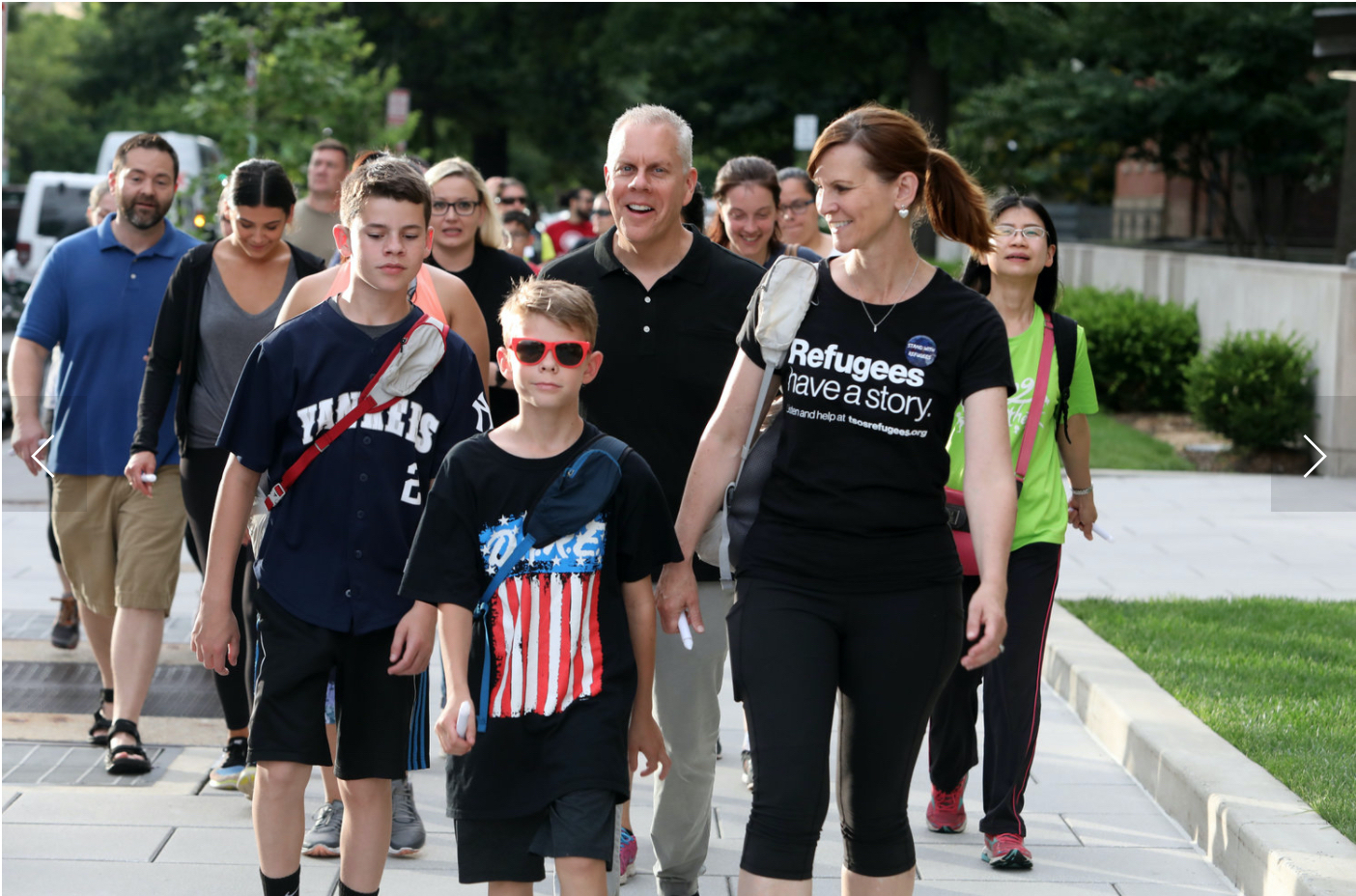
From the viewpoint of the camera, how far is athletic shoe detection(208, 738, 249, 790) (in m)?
5.43

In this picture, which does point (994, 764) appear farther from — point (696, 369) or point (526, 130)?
point (526, 130)

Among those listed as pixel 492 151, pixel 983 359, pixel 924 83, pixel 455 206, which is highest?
pixel 924 83

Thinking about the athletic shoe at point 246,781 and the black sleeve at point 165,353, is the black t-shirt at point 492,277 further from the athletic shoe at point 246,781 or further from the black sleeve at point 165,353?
the athletic shoe at point 246,781

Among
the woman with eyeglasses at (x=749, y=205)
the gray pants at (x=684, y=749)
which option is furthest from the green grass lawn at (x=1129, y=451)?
the gray pants at (x=684, y=749)

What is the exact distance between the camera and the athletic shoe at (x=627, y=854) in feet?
15.2

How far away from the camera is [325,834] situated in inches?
191

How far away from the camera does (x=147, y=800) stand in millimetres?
5230

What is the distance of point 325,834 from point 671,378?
68.7 inches

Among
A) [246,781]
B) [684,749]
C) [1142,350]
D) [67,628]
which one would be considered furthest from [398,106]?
[684,749]

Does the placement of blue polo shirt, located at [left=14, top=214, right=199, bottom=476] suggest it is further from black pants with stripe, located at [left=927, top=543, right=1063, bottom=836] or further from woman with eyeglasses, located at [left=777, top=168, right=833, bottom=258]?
black pants with stripe, located at [left=927, top=543, right=1063, bottom=836]

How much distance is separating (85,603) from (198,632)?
248cm

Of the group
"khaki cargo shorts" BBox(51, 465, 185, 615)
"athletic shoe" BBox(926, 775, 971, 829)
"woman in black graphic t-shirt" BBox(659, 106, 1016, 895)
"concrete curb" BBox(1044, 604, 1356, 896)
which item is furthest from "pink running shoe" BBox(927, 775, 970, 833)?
"khaki cargo shorts" BBox(51, 465, 185, 615)

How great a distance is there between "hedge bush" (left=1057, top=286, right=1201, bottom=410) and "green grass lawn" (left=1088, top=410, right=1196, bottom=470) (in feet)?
3.28

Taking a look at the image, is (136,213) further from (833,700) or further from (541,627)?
(833,700)
